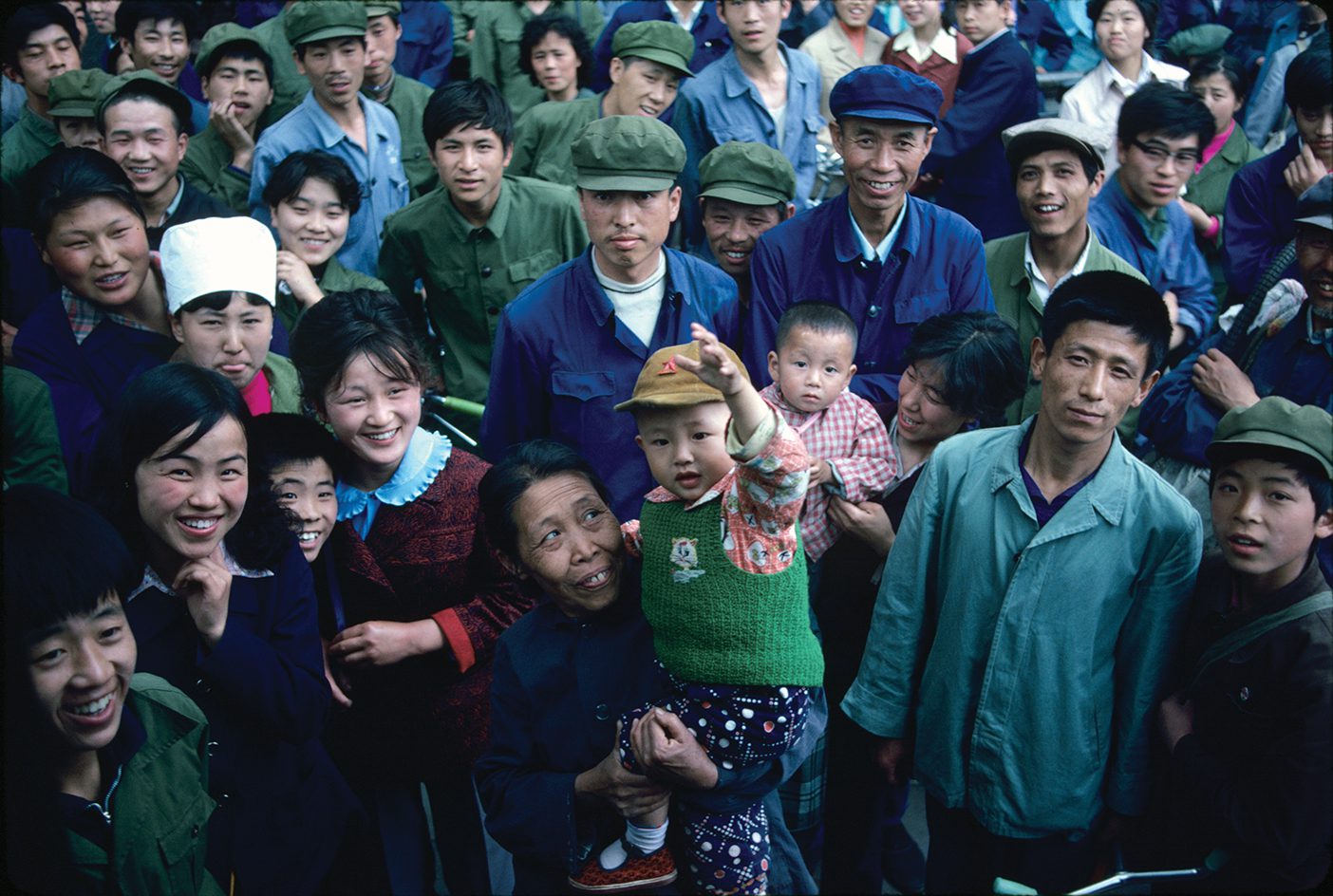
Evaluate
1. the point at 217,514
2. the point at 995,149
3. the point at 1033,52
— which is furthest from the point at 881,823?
the point at 1033,52

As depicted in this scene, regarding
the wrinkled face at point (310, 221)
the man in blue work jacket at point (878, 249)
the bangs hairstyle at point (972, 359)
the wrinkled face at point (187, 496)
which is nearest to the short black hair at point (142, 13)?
the wrinkled face at point (310, 221)

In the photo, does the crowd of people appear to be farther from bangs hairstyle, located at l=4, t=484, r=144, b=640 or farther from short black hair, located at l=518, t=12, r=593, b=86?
short black hair, located at l=518, t=12, r=593, b=86

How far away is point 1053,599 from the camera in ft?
8.51

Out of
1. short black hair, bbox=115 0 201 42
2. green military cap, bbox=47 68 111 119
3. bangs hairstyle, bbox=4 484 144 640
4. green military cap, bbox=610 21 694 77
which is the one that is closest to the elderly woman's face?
bangs hairstyle, bbox=4 484 144 640

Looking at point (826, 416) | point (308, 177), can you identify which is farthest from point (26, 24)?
point (826, 416)

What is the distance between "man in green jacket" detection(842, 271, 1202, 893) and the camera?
2.57 metres

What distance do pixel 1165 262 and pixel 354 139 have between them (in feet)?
12.2

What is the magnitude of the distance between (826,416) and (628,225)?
0.86m

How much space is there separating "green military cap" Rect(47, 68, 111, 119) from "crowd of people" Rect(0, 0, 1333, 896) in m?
0.73

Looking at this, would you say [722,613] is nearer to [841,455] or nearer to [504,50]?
[841,455]

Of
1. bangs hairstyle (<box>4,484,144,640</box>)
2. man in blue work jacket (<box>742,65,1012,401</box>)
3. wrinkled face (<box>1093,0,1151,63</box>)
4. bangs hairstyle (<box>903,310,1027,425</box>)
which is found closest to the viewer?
bangs hairstyle (<box>4,484,144,640</box>)

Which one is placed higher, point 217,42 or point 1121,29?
point 1121,29

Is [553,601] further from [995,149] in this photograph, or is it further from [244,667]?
[995,149]

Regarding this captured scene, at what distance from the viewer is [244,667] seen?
2.40m
